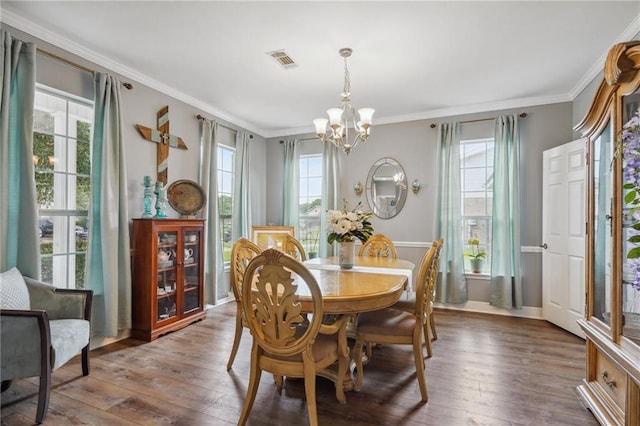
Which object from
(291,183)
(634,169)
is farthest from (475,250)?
(634,169)

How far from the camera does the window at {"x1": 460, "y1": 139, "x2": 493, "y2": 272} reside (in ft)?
14.2

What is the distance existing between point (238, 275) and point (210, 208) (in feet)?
6.48

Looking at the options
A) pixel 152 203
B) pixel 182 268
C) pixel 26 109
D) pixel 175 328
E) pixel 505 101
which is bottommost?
pixel 175 328

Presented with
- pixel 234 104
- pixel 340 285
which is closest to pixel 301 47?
pixel 234 104

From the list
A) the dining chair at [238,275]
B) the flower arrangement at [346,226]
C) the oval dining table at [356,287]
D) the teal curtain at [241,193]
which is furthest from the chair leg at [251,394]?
the teal curtain at [241,193]

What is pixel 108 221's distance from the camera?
2984mm

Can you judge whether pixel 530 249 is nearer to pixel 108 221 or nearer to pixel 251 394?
pixel 251 394

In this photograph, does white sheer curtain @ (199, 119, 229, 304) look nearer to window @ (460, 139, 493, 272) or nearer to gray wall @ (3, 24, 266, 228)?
gray wall @ (3, 24, 266, 228)

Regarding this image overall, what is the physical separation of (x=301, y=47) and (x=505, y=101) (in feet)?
9.26

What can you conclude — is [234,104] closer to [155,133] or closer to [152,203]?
[155,133]

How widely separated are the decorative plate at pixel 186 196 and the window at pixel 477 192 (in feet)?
11.3

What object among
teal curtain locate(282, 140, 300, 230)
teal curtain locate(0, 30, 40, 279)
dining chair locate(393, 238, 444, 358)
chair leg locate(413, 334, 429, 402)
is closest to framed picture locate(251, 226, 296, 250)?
teal curtain locate(282, 140, 300, 230)

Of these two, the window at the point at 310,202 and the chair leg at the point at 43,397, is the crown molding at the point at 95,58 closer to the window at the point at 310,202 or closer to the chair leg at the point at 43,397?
the window at the point at 310,202

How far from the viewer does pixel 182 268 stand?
3.59 m
